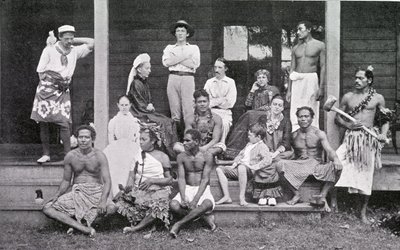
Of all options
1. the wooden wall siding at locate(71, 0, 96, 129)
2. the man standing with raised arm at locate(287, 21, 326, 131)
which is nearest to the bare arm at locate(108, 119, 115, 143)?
the man standing with raised arm at locate(287, 21, 326, 131)

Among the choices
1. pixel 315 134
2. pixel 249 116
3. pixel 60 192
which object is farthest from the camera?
pixel 249 116

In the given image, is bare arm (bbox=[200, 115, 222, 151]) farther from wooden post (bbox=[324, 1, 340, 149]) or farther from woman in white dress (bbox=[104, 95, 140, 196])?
wooden post (bbox=[324, 1, 340, 149])

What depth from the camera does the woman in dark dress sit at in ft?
24.4

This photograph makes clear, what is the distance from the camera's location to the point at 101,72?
278 inches

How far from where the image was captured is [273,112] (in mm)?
7406

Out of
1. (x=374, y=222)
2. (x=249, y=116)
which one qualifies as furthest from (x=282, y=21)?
(x=374, y=222)

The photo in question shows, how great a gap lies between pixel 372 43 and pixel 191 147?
17.8 ft

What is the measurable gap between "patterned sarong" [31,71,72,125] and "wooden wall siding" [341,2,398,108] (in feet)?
18.1

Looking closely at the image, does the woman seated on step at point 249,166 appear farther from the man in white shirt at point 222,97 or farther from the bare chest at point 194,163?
the man in white shirt at point 222,97

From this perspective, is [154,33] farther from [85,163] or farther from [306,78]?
[85,163]

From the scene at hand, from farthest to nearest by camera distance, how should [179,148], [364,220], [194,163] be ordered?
1. [179,148]
2. [364,220]
3. [194,163]

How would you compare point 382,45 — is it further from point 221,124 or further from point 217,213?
point 217,213

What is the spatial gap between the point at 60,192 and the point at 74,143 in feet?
6.18

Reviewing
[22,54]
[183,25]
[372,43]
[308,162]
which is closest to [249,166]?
[308,162]
